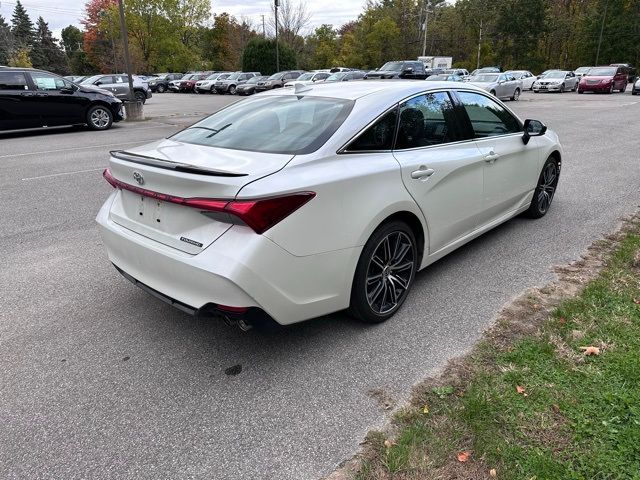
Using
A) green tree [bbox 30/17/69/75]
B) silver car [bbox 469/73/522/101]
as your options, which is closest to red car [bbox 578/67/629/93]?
silver car [bbox 469/73/522/101]

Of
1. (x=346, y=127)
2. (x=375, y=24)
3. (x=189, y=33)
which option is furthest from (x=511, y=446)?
(x=189, y=33)

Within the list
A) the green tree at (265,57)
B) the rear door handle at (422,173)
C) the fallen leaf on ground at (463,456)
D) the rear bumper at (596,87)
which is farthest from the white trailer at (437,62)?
the fallen leaf on ground at (463,456)

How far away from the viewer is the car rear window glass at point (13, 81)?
41.1 feet

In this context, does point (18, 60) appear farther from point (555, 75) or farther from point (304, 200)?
point (304, 200)

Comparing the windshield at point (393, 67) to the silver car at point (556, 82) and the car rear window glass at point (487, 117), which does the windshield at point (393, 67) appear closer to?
the silver car at point (556, 82)

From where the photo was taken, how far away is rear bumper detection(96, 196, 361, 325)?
254 cm

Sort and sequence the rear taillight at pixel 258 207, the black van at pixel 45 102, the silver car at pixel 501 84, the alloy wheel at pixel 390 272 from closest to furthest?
the rear taillight at pixel 258 207, the alloy wheel at pixel 390 272, the black van at pixel 45 102, the silver car at pixel 501 84

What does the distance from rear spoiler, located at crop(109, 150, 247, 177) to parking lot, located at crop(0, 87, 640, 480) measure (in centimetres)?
116

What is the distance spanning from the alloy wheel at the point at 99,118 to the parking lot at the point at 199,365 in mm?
10174

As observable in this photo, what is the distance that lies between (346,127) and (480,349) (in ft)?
5.38

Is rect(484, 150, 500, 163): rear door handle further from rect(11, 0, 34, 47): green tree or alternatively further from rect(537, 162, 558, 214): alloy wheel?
rect(11, 0, 34, 47): green tree

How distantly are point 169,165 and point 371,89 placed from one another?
166 cm

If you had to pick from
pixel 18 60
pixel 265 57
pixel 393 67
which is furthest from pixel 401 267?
pixel 18 60

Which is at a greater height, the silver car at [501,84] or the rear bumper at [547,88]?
the silver car at [501,84]
